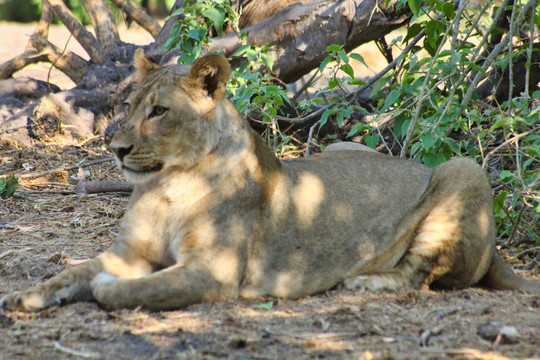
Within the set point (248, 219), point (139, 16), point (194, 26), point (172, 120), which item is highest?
point (139, 16)

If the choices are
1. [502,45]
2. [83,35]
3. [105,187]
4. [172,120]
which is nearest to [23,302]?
[172,120]

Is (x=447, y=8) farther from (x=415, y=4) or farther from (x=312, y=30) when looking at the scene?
(x=312, y=30)

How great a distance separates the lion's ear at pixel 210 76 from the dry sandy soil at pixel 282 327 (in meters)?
1.15

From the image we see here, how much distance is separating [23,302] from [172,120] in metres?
1.16

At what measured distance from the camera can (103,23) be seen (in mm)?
8516

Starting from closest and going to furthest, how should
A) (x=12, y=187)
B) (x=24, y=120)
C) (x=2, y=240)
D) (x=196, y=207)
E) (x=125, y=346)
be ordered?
(x=125, y=346), (x=196, y=207), (x=2, y=240), (x=12, y=187), (x=24, y=120)

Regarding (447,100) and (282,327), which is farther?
(447,100)

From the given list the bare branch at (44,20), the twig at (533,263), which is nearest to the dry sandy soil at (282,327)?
the twig at (533,263)

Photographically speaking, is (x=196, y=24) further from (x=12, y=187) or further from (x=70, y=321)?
(x=70, y=321)

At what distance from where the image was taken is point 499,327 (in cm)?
285

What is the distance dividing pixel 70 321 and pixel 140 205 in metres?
0.84

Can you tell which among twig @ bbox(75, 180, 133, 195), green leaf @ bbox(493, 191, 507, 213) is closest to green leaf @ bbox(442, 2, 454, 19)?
green leaf @ bbox(493, 191, 507, 213)

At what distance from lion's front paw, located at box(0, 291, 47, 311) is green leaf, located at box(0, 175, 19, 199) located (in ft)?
8.61

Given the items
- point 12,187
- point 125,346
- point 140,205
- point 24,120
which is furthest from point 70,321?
point 24,120
